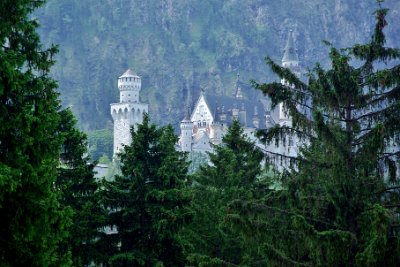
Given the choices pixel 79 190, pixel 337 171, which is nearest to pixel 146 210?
pixel 79 190

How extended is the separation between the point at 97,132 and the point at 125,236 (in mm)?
162004

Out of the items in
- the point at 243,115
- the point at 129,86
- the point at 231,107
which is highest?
the point at 129,86

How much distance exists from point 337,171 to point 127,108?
131473 millimetres

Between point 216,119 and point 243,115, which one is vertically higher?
point 243,115

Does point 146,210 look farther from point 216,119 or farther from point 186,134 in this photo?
point 216,119

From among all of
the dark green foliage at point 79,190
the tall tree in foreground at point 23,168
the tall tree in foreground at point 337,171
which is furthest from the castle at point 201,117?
the tall tree in foreground at point 23,168

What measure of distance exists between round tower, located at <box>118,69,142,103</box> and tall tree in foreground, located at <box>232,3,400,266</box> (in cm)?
13163

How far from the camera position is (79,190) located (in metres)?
23.2

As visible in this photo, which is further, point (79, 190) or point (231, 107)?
point (231, 107)

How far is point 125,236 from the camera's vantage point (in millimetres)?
24156

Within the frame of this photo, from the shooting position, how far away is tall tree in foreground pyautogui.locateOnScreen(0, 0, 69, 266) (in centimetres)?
1230

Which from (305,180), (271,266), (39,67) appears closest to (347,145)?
(305,180)

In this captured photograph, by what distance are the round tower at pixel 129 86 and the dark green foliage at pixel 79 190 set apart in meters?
125

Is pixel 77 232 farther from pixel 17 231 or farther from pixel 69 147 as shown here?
pixel 17 231
